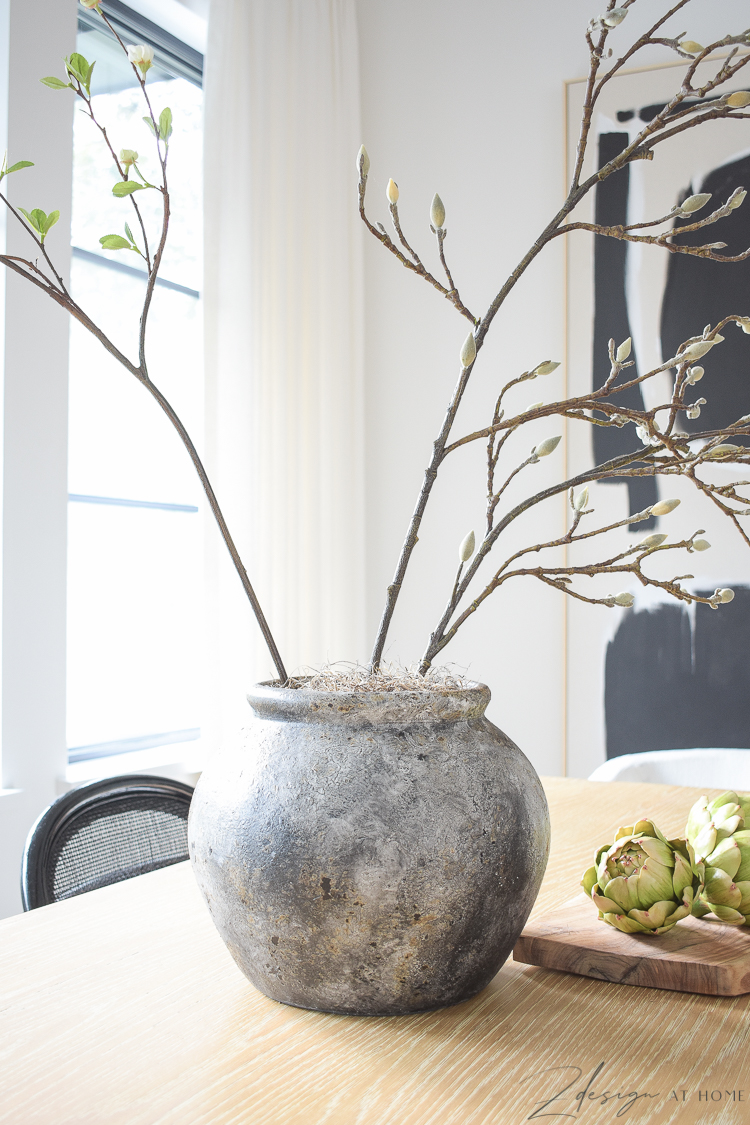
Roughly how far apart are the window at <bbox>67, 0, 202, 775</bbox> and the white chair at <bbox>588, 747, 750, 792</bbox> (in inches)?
50.8

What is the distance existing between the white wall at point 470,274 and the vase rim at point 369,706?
7.02 ft

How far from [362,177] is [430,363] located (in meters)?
2.42

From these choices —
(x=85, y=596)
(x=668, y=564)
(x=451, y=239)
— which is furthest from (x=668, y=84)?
(x=85, y=596)

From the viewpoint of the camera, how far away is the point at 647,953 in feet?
2.20

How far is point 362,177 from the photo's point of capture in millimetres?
615

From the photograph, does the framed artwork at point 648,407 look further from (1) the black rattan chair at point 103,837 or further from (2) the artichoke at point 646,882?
(2) the artichoke at point 646,882

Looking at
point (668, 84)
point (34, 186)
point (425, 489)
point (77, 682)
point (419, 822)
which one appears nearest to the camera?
point (419, 822)

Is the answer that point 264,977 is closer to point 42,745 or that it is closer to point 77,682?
point 42,745

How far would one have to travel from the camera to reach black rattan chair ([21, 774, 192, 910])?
1.06 m

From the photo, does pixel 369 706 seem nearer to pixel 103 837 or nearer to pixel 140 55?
pixel 140 55

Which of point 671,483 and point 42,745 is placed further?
point 671,483

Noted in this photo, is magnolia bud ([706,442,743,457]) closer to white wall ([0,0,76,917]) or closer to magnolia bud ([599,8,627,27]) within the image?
magnolia bud ([599,8,627,27])

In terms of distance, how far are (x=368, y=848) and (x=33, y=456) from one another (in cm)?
173

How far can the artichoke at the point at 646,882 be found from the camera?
2.26 ft
